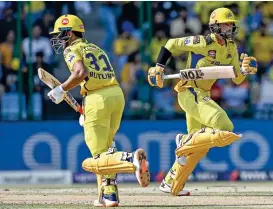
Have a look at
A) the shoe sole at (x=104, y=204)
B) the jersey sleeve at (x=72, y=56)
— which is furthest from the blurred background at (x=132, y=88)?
the jersey sleeve at (x=72, y=56)

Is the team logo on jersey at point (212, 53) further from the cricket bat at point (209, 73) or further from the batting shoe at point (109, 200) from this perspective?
the batting shoe at point (109, 200)

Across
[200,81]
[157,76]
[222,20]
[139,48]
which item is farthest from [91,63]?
[139,48]

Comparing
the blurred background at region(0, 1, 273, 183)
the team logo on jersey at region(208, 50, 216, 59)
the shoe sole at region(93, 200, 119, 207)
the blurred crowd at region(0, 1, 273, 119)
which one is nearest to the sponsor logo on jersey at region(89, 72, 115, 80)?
the shoe sole at region(93, 200, 119, 207)

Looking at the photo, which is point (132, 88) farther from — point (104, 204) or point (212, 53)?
point (104, 204)

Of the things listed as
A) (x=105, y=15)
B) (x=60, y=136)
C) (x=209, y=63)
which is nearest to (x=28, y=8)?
(x=105, y=15)

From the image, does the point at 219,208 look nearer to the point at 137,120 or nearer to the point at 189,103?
the point at 189,103

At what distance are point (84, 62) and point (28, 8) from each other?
538 cm

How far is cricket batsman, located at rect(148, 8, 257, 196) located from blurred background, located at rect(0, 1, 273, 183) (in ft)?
11.7

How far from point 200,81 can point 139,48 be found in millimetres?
4128

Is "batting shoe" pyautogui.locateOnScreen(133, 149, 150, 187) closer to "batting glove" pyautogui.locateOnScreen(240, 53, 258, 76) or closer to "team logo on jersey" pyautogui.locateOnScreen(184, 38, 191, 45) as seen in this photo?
"team logo on jersey" pyautogui.locateOnScreen(184, 38, 191, 45)

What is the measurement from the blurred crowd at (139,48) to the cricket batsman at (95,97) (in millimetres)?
4853

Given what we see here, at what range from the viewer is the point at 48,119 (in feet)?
43.6

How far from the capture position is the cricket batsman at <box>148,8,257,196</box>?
30.1 ft

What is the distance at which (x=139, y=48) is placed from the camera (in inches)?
531
